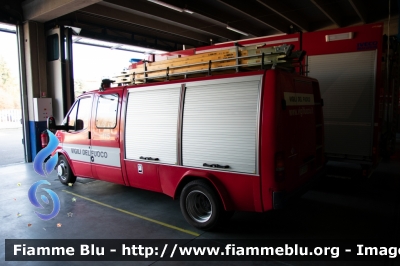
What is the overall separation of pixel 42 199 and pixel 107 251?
301cm

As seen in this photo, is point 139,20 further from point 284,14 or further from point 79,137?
point 79,137

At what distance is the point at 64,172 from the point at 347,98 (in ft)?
21.1

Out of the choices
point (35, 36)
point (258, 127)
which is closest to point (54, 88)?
point (35, 36)

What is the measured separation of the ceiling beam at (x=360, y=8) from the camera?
10835 mm

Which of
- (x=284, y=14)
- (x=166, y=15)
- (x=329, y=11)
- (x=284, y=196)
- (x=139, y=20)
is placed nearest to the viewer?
(x=284, y=196)

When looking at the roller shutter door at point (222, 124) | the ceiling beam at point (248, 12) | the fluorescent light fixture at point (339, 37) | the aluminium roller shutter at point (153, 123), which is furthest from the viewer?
the ceiling beam at point (248, 12)

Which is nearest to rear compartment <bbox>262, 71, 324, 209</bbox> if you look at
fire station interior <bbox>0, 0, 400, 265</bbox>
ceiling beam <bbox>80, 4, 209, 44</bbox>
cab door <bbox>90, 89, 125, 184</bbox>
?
fire station interior <bbox>0, 0, 400, 265</bbox>

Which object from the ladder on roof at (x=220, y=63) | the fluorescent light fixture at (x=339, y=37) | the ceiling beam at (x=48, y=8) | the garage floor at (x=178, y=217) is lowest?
the garage floor at (x=178, y=217)

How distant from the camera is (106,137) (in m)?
5.65

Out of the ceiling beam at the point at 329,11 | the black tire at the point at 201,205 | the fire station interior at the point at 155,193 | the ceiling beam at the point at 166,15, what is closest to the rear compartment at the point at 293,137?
the fire station interior at the point at 155,193

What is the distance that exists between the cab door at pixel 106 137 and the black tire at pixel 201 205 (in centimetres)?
164

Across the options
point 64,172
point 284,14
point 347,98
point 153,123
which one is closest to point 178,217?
point 153,123

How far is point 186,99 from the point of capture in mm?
4520

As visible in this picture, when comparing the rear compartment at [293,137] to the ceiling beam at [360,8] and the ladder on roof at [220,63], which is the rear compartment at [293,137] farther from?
the ceiling beam at [360,8]
